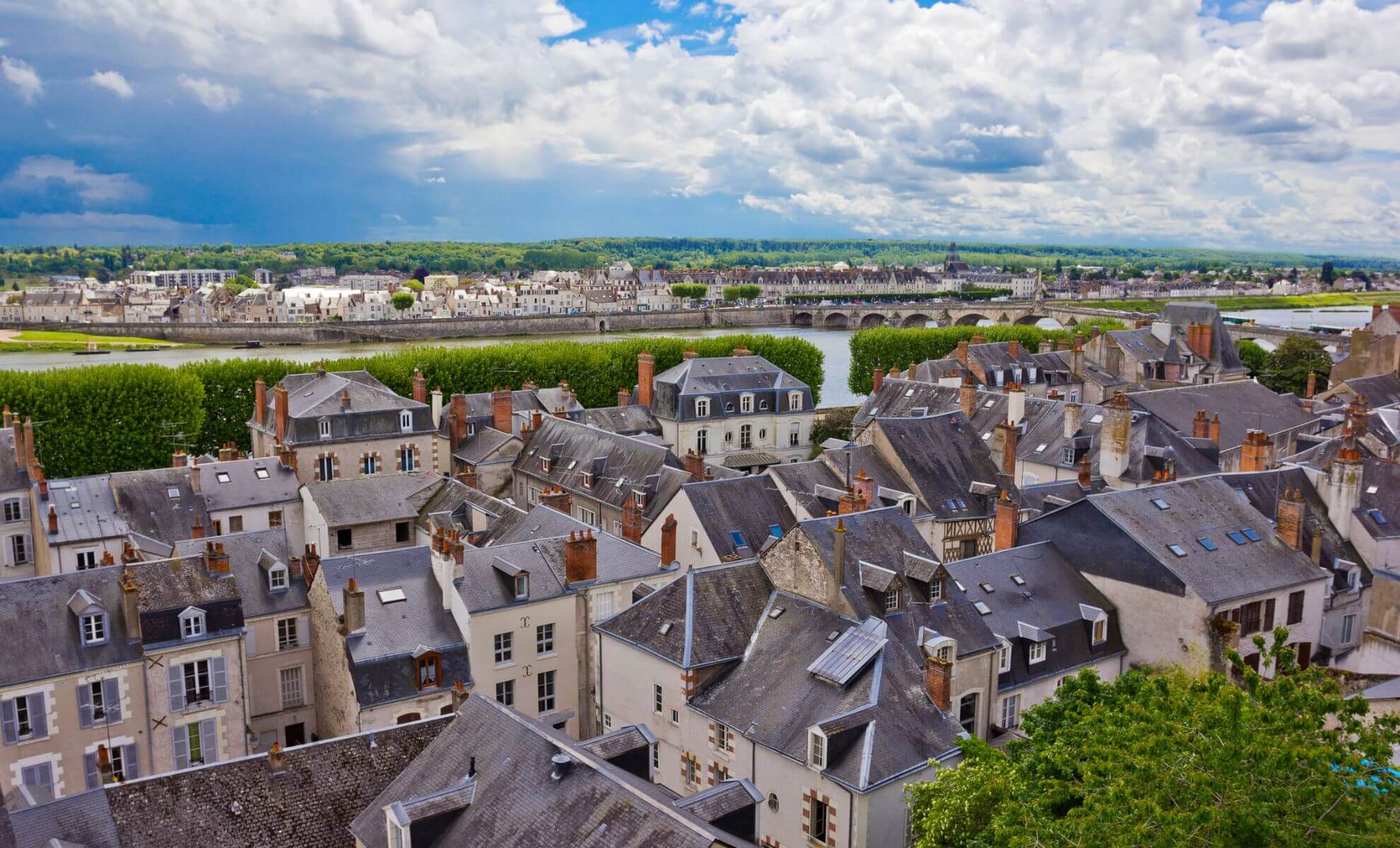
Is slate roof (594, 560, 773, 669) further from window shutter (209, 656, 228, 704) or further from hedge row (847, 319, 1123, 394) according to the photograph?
hedge row (847, 319, 1123, 394)

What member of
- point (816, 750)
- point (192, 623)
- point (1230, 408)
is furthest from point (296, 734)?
point (1230, 408)

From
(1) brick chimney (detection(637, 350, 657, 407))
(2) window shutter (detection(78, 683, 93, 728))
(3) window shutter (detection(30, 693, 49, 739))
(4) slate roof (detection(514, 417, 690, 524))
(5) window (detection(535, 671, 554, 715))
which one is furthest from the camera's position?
(1) brick chimney (detection(637, 350, 657, 407))

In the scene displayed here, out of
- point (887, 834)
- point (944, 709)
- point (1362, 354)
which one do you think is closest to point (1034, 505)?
point (944, 709)

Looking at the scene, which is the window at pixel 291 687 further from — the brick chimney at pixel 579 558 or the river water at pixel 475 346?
the river water at pixel 475 346

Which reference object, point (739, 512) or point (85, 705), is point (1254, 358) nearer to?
point (739, 512)

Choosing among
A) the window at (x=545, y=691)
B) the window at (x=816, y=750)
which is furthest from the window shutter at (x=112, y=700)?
the window at (x=816, y=750)

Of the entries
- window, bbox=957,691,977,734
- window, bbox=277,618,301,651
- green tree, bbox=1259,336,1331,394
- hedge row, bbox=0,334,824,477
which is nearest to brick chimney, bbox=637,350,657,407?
hedge row, bbox=0,334,824,477

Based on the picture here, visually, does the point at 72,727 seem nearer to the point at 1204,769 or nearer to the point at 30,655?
the point at 30,655
